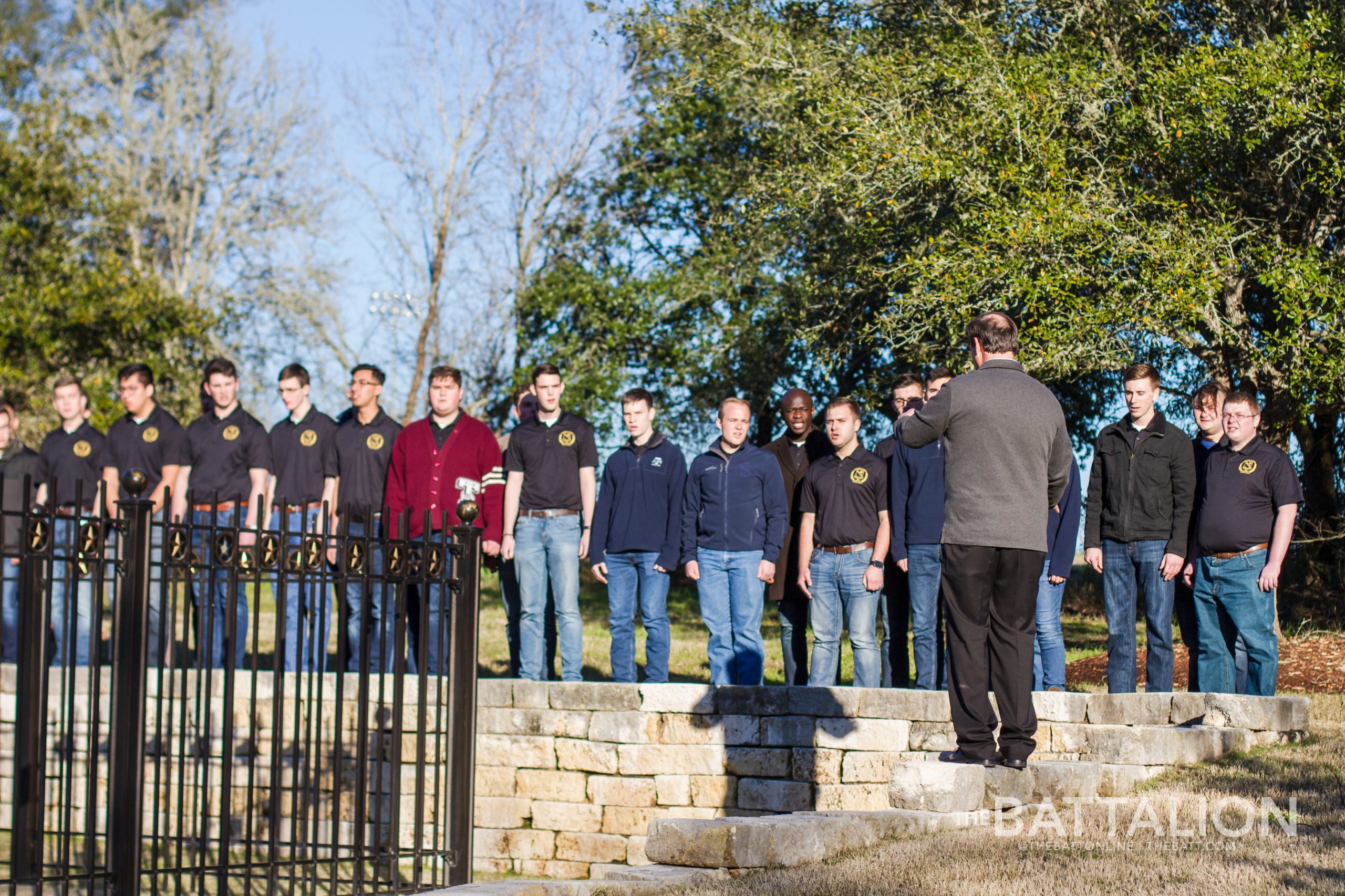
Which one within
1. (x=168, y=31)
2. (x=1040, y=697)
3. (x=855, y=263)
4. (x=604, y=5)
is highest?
(x=168, y=31)

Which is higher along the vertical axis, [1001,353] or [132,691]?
[1001,353]

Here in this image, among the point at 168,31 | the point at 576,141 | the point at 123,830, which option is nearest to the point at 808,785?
the point at 123,830

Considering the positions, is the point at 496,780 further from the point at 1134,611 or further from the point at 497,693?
the point at 1134,611

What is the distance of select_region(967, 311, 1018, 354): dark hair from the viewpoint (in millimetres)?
5227

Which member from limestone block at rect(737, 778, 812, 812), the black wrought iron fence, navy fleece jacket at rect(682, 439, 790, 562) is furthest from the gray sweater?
navy fleece jacket at rect(682, 439, 790, 562)

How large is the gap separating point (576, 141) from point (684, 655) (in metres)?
13.6

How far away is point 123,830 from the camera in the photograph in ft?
14.5

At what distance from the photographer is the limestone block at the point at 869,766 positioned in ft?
23.3

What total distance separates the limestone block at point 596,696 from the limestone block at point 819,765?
102 centimetres

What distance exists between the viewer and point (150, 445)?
895 centimetres

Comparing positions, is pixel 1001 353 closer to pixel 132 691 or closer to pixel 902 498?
pixel 902 498

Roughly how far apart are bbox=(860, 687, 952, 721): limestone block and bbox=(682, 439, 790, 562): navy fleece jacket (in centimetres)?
127

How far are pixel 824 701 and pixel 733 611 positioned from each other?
3.50 ft

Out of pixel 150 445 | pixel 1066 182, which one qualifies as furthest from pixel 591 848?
pixel 1066 182
